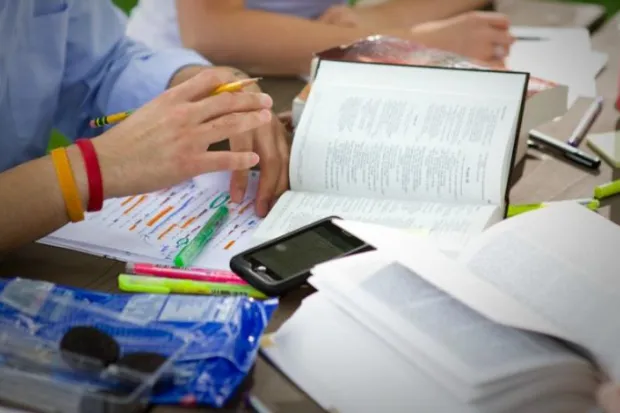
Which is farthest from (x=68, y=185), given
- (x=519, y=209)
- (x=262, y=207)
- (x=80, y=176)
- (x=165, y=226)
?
(x=519, y=209)

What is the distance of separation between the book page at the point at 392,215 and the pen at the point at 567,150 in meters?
0.21

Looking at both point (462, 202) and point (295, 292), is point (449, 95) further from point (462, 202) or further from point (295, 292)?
point (295, 292)

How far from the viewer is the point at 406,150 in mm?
993

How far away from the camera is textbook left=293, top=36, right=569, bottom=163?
1.11m

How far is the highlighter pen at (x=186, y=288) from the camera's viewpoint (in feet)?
2.69

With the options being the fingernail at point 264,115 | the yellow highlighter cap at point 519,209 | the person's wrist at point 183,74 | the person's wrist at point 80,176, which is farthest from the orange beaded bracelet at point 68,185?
the yellow highlighter cap at point 519,209

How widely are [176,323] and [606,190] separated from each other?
543 millimetres

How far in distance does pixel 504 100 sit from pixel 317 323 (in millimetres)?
397

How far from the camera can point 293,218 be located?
948 mm

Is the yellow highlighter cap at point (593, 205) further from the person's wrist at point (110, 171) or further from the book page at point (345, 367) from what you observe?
the person's wrist at point (110, 171)

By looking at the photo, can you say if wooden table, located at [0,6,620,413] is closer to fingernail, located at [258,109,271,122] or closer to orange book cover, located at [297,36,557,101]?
orange book cover, located at [297,36,557,101]

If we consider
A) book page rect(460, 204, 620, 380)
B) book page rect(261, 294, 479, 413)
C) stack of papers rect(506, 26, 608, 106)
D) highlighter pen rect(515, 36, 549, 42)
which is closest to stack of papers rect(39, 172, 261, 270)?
book page rect(261, 294, 479, 413)

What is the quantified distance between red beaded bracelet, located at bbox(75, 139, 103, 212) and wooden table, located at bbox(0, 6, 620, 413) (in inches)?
2.4

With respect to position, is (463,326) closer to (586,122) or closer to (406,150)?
(406,150)
